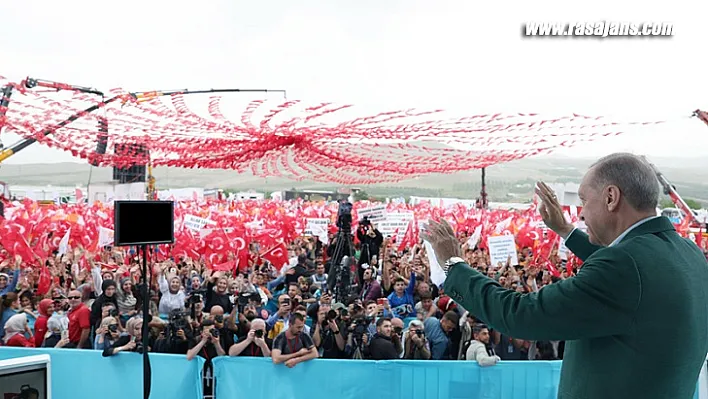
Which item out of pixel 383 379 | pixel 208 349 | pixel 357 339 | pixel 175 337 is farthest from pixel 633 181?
pixel 175 337

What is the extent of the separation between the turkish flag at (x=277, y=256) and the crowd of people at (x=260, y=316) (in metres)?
0.40

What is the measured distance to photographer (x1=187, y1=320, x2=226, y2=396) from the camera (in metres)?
5.25

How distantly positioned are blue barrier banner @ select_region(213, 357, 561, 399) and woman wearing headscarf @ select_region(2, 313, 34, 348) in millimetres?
2287

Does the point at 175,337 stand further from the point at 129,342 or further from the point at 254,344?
the point at 254,344

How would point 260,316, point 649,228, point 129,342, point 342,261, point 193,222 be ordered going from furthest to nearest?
point 193,222
point 342,261
point 260,316
point 129,342
point 649,228

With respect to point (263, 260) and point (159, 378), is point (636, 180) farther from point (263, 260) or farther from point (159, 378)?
point (263, 260)

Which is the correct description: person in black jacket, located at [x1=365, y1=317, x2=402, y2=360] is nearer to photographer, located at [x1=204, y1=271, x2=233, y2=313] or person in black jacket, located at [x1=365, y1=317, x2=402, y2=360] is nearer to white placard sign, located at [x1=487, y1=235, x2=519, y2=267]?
photographer, located at [x1=204, y1=271, x2=233, y2=313]

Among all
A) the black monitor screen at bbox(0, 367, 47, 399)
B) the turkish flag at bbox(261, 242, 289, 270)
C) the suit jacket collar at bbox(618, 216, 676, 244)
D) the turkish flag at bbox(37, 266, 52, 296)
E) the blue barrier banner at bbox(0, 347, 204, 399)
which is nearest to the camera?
the suit jacket collar at bbox(618, 216, 676, 244)

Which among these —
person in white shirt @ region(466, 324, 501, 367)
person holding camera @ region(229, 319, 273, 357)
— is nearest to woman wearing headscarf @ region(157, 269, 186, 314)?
person holding camera @ region(229, 319, 273, 357)

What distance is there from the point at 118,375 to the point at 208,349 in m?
0.77

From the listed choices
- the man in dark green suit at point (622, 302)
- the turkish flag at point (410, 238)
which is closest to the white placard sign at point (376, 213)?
the turkish flag at point (410, 238)

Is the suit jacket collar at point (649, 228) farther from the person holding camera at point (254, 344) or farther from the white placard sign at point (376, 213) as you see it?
the white placard sign at point (376, 213)

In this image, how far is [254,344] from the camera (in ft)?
18.2

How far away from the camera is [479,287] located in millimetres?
1650
